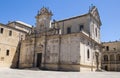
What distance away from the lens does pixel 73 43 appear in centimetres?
2561

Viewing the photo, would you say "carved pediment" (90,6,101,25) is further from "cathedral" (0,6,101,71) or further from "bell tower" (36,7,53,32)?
"bell tower" (36,7,53,32)

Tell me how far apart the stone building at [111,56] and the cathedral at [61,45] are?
60.2ft

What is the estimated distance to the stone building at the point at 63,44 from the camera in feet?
83.4

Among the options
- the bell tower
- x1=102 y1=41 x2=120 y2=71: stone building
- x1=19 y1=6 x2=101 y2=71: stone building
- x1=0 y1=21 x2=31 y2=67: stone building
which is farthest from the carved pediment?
A: x1=102 y1=41 x2=120 y2=71: stone building

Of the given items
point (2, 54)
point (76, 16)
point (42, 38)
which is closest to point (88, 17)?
point (76, 16)

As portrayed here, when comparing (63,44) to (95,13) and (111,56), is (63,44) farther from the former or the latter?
(111,56)

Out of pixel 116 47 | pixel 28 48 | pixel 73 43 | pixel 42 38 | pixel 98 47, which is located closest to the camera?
pixel 73 43

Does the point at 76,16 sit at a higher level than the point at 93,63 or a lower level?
higher

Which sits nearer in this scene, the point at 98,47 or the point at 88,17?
the point at 88,17

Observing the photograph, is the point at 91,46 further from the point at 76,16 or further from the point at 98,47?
the point at 76,16

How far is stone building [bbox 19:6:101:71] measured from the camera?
25.4 metres

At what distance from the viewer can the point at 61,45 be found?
88.1ft

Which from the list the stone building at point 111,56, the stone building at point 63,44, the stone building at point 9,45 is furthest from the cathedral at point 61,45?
the stone building at point 111,56

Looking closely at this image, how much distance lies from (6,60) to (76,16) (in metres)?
16.9
